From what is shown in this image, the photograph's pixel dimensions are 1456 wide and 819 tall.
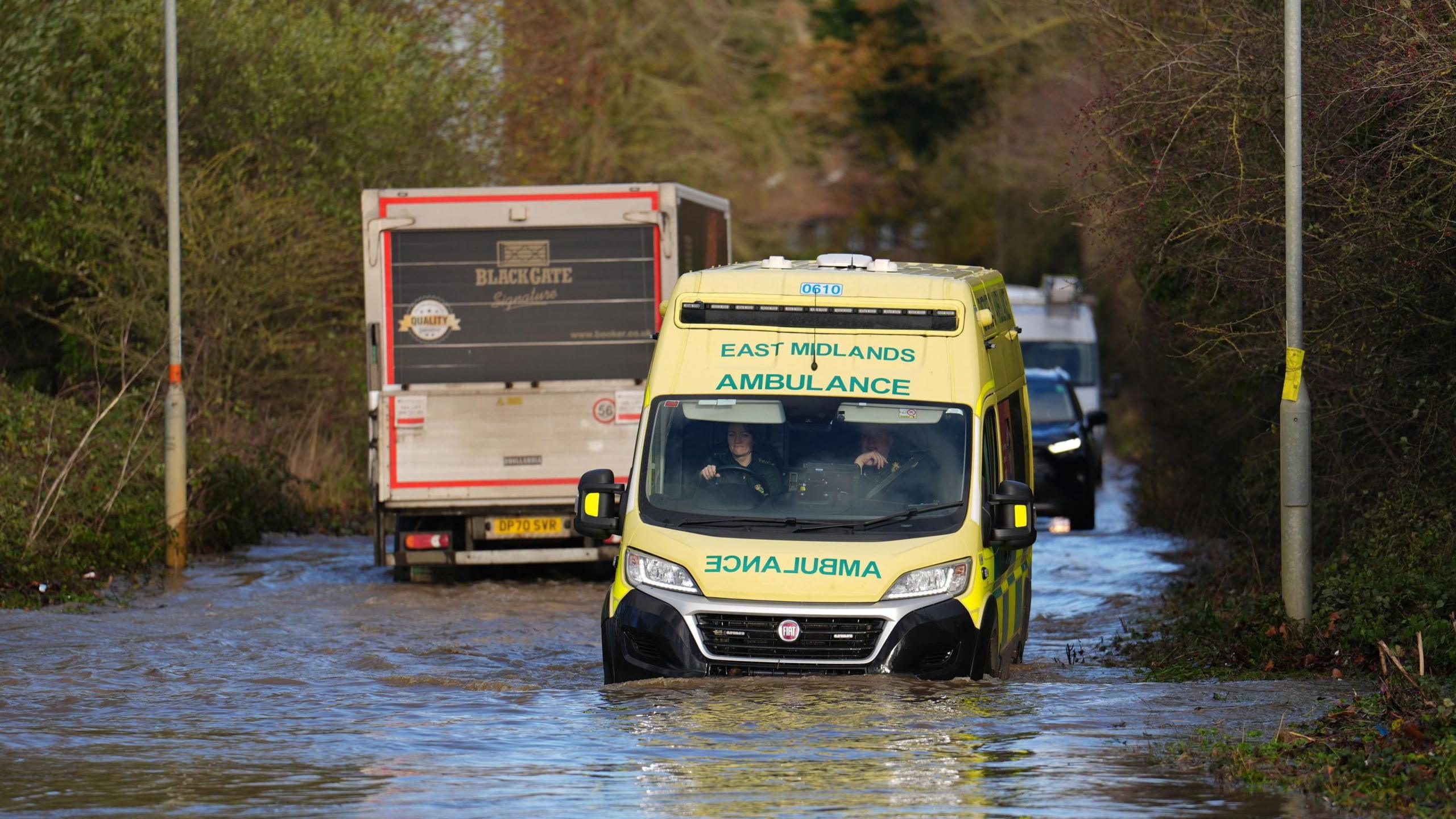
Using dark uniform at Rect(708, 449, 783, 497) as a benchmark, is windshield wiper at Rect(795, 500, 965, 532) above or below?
below

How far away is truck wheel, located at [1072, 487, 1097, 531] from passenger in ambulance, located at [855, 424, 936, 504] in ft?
42.1

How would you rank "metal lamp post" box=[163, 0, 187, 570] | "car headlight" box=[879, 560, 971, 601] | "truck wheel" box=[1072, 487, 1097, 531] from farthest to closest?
"truck wheel" box=[1072, 487, 1097, 531] → "metal lamp post" box=[163, 0, 187, 570] → "car headlight" box=[879, 560, 971, 601]

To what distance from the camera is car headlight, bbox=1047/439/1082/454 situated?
75.5 ft

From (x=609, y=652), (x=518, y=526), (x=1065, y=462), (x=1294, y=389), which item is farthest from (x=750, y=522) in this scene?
(x=1065, y=462)

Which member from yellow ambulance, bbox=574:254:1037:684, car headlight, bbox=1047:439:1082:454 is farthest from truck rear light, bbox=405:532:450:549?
car headlight, bbox=1047:439:1082:454

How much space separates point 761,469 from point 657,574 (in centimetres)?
86

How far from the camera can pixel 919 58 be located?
51719 millimetres

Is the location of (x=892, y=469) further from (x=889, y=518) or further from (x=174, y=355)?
(x=174, y=355)

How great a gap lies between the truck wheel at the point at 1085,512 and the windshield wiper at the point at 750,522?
13307 mm

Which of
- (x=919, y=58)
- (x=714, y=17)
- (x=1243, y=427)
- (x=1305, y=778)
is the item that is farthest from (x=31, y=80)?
(x=919, y=58)

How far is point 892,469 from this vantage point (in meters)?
11.2

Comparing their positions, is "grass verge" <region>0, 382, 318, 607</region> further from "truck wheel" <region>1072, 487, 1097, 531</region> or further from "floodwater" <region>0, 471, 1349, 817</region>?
"truck wheel" <region>1072, 487, 1097, 531</region>

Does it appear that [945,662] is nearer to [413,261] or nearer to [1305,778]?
[1305,778]

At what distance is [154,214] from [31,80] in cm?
210
